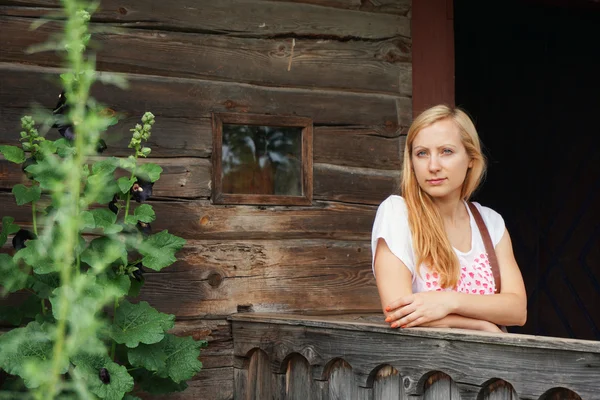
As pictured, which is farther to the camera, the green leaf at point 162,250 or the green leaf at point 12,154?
the green leaf at point 162,250

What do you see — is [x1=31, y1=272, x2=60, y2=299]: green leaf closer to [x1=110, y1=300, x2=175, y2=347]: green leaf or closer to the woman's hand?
[x1=110, y1=300, x2=175, y2=347]: green leaf

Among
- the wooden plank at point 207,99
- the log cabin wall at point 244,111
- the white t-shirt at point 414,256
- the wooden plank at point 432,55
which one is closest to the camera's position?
the white t-shirt at point 414,256

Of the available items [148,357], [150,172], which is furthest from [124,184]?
[148,357]

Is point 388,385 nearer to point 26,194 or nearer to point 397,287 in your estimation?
point 397,287

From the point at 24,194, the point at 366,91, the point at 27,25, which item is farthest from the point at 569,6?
the point at 24,194

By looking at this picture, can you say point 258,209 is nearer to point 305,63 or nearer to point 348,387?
point 305,63

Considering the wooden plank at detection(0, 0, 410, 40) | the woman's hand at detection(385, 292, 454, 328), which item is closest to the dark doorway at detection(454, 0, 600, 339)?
the wooden plank at detection(0, 0, 410, 40)

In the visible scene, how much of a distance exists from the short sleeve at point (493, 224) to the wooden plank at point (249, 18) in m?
1.29

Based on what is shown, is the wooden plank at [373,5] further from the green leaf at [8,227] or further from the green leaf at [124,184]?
the green leaf at [8,227]

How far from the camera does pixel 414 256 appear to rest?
284cm

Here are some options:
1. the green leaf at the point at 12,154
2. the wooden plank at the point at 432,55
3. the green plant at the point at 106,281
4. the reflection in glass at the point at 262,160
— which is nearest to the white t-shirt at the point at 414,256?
the green plant at the point at 106,281

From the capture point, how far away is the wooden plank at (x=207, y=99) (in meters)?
3.34

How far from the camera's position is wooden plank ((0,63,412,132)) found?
3.34 m

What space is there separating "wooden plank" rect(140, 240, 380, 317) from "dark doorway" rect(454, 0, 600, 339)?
314 centimetres
